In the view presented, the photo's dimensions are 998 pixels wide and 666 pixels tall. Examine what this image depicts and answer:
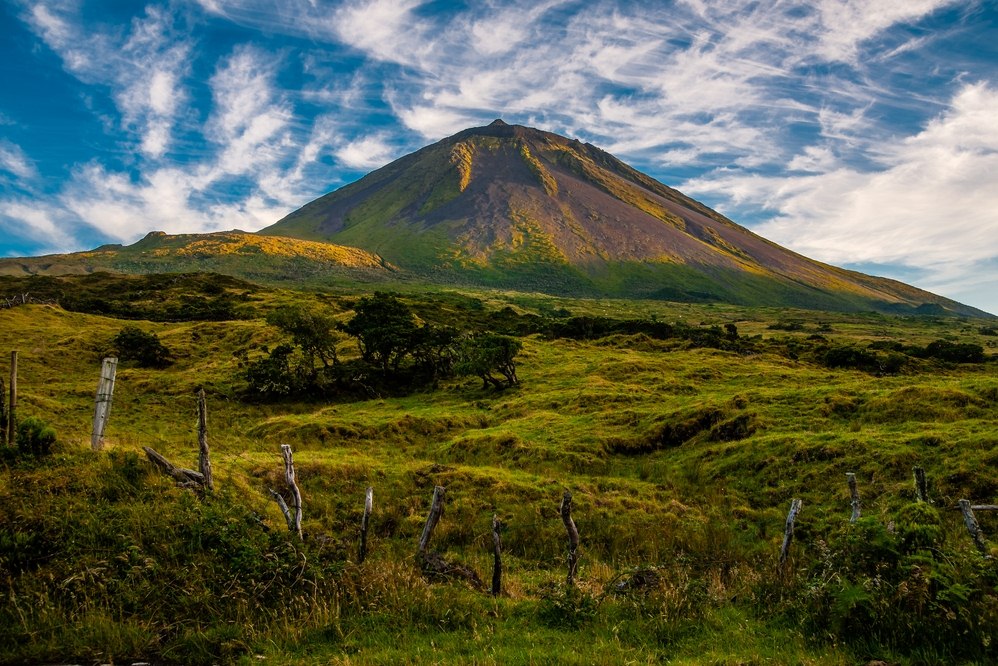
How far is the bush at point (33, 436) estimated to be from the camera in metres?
11.2

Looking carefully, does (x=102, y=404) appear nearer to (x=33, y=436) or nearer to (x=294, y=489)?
(x=33, y=436)

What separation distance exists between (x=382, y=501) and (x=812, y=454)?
16.4 meters

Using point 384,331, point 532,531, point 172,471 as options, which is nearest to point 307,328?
point 384,331

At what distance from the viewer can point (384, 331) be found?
162 ft

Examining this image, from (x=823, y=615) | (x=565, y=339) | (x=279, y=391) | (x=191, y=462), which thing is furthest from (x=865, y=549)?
(x=565, y=339)

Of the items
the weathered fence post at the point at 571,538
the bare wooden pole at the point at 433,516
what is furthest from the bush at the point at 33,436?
the weathered fence post at the point at 571,538

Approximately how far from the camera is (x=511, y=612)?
30.8 ft

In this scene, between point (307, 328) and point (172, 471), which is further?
point (307, 328)

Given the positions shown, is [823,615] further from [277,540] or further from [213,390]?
[213,390]

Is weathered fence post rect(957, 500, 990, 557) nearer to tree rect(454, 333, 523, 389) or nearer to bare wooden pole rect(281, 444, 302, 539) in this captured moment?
bare wooden pole rect(281, 444, 302, 539)

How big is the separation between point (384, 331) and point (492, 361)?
1199 centimetres

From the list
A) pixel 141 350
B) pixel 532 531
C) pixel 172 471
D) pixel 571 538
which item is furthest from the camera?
pixel 141 350

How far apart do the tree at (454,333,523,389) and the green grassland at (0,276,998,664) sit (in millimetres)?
4030

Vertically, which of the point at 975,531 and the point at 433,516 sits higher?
the point at 975,531
